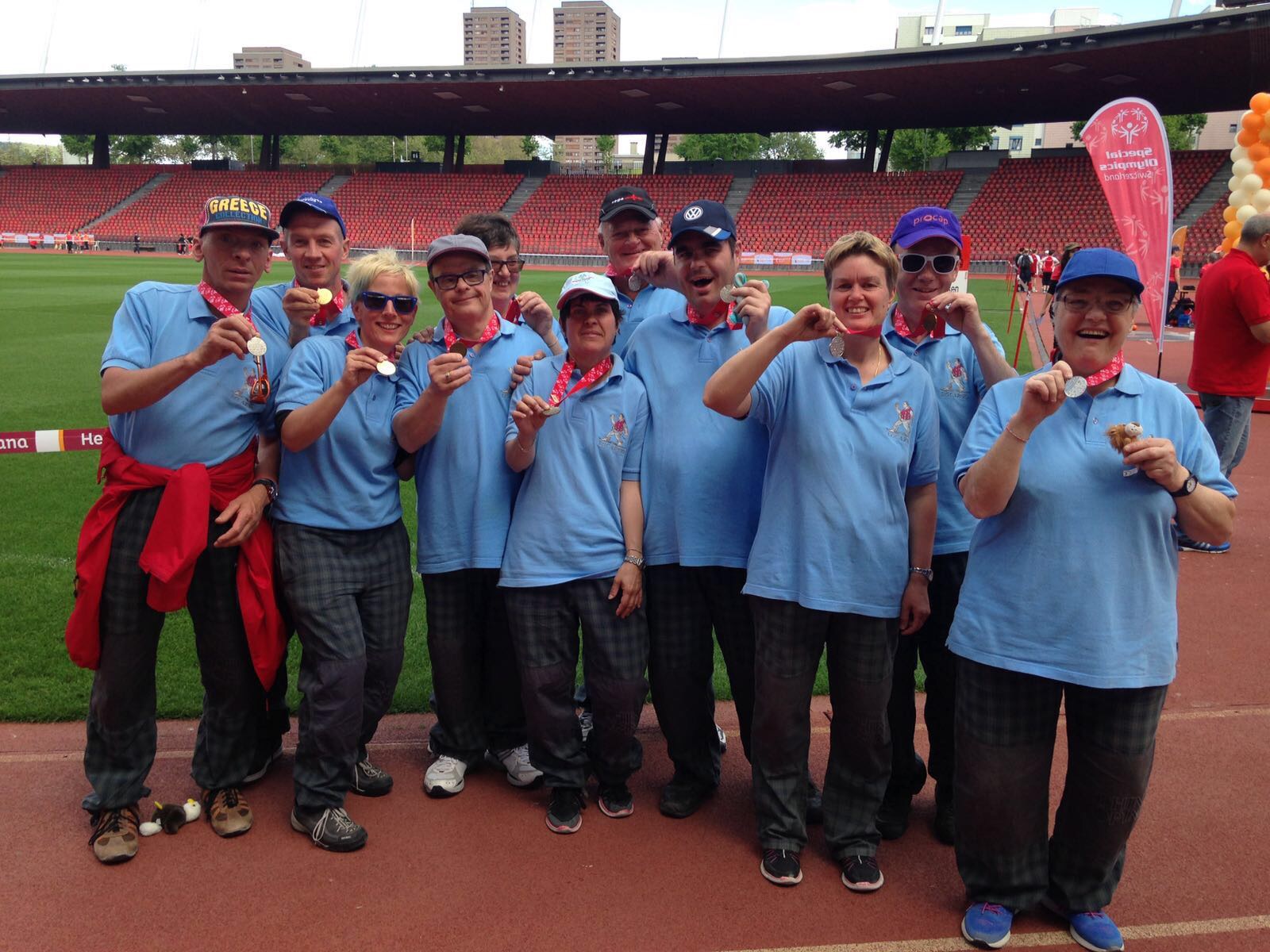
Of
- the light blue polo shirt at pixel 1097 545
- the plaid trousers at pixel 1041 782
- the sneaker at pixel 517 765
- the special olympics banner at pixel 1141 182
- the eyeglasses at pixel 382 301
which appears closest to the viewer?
the light blue polo shirt at pixel 1097 545

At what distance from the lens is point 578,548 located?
3.61 metres

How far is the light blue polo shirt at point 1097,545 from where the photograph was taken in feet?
9.26

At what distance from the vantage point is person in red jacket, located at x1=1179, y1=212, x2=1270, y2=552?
665 centimetres

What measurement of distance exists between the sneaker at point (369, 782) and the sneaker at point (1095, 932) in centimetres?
263

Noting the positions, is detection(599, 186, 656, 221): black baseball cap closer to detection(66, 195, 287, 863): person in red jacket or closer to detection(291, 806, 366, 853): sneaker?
detection(66, 195, 287, 863): person in red jacket

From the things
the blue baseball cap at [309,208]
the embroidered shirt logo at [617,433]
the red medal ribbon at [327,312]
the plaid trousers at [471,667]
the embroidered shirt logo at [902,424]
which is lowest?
the plaid trousers at [471,667]

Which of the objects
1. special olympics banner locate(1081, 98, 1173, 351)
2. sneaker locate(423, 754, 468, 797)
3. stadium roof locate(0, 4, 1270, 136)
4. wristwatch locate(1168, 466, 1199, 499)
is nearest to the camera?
wristwatch locate(1168, 466, 1199, 499)

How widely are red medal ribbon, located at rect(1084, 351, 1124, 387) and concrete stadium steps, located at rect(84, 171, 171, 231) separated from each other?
6457 centimetres

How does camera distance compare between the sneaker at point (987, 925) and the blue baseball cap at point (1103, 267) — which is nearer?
the blue baseball cap at point (1103, 267)

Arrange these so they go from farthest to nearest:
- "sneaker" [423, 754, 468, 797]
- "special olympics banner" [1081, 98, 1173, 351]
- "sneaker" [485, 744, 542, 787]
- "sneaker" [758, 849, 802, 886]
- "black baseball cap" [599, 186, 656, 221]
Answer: "special olympics banner" [1081, 98, 1173, 351]
"black baseball cap" [599, 186, 656, 221]
"sneaker" [485, 744, 542, 787]
"sneaker" [423, 754, 468, 797]
"sneaker" [758, 849, 802, 886]

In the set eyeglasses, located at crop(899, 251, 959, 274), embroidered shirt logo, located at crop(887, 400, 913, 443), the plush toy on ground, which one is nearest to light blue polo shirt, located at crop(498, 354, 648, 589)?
embroidered shirt logo, located at crop(887, 400, 913, 443)

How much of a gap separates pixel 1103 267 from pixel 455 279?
2232 mm

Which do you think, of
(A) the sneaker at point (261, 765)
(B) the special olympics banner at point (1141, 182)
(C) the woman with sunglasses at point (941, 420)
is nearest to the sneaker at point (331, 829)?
(A) the sneaker at point (261, 765)

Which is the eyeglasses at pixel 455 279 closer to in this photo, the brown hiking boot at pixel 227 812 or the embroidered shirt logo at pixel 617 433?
the embroidered shirt logo at pixel 617 433
